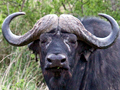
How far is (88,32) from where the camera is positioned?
5.02 meters

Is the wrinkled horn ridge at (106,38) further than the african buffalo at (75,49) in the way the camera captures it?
Yes

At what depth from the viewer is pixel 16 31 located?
8492 mm

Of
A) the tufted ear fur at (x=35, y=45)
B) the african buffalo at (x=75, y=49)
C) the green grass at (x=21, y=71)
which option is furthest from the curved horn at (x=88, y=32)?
the green grass at (x=21, y=71)

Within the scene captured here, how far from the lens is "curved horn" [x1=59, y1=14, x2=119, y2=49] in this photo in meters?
4.93

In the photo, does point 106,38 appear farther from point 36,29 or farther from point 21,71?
point 21,71

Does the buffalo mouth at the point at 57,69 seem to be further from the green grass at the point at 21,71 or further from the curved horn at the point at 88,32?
the green grass at the point at 21,71

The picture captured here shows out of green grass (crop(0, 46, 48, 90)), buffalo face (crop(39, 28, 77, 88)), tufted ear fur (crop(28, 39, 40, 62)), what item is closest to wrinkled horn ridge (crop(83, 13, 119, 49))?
buffalo face (crop(39, 28, 77, 88))

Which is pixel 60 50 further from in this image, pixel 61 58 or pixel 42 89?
pixel 42 89

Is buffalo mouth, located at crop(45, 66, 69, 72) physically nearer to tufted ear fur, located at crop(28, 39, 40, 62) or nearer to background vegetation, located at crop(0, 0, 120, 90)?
tufted ear fur, located at crop(28, 39, 40, 62)

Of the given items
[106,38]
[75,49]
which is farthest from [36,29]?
[106,38]

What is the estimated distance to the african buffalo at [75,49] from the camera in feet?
15.6

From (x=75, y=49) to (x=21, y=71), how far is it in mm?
3258

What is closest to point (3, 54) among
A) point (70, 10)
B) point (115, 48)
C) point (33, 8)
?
point (33, 8)

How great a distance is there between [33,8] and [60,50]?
4124 mm
